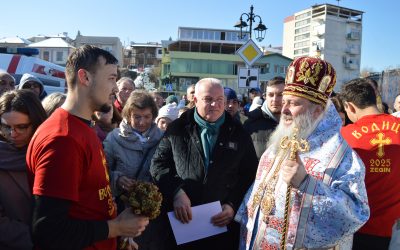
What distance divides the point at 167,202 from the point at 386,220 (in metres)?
1.94

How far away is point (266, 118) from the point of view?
4.69 meters

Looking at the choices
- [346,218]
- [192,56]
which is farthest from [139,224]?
[192,56]

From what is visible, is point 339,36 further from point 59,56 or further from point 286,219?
point 286,219

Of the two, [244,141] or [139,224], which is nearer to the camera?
[139,224]

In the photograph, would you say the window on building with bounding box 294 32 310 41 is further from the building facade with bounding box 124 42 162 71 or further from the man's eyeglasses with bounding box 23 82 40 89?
the man's eyeglasses with bounding box 23 82 40 89

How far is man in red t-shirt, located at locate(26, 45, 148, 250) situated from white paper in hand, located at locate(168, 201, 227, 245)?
99cm

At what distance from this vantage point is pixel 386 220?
344 centimetres

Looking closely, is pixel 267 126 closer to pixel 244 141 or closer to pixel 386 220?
pixel 244 141

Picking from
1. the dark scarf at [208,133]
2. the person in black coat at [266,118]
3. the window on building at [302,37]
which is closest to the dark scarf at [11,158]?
the dark scarf at [208,133]

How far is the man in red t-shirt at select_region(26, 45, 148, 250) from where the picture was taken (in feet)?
6.31

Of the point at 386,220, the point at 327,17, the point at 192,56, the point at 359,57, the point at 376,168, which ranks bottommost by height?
the point at 386,220

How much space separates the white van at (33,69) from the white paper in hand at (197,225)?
7459 mm

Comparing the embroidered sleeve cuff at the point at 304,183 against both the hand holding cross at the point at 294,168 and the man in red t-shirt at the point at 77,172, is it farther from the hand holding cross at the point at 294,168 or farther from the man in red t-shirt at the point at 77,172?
the man in red t-shirt at the point at 77,172

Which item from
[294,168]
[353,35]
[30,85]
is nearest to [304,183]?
[294,168]
